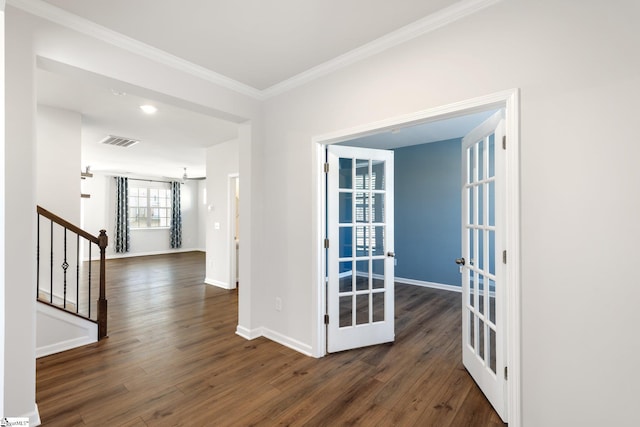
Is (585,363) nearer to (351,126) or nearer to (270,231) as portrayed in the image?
(351,126)

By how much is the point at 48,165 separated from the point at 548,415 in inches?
208

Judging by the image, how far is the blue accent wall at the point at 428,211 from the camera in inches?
204

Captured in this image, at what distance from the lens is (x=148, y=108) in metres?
3.67

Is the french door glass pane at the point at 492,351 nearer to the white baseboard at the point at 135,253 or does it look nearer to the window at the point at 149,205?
the white baseboard at the point at 135,253

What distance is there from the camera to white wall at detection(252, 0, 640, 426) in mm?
1405

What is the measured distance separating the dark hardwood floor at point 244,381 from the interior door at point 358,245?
8.5 inches

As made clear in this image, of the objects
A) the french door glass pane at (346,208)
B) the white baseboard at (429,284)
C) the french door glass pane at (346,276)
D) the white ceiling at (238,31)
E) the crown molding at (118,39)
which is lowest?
the white baseboard at (429,284)

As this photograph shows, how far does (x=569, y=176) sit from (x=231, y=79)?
279 centimetres

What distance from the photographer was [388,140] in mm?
5270

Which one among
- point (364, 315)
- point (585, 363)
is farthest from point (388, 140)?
point (585, 363)

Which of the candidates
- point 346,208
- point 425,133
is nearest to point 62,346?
point 346,208

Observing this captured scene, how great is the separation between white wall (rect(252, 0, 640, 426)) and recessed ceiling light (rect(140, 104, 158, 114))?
325cm

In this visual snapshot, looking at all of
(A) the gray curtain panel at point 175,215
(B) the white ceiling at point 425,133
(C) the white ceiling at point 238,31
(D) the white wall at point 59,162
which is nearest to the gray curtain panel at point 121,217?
(A) the gray curtain panel at point 175,215

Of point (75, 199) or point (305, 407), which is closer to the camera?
point (305, 407)
